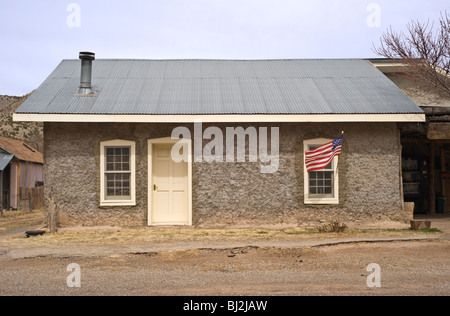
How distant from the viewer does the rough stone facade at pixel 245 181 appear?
41.0 feet

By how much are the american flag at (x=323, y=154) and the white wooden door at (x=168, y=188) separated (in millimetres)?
3352

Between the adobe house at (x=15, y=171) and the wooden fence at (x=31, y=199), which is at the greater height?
the adobe house at (x=15, y=171)

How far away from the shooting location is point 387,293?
5785mm

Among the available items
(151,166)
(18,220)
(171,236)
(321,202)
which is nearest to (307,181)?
(321,202)

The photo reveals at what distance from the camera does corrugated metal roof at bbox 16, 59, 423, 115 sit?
12602 mm

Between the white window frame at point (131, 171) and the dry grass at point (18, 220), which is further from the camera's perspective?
the dry grass at point (18, 220)

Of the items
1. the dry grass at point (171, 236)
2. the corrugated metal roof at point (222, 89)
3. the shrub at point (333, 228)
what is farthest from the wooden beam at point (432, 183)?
the shrub at point (333, 228)

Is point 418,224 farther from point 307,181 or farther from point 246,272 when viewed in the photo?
point 246,272

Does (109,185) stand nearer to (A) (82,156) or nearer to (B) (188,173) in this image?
(A) (82,156)

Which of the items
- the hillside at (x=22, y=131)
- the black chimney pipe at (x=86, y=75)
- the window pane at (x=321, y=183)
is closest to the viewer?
the window pane at (x=321, y=183)

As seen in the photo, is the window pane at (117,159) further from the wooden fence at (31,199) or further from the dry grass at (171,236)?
the wooden fence at (31,199)

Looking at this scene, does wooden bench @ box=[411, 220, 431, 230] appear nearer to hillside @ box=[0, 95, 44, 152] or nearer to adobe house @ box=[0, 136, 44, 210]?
adobe house @ box=[0, 136, 44, 210]

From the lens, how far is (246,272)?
7.37m
